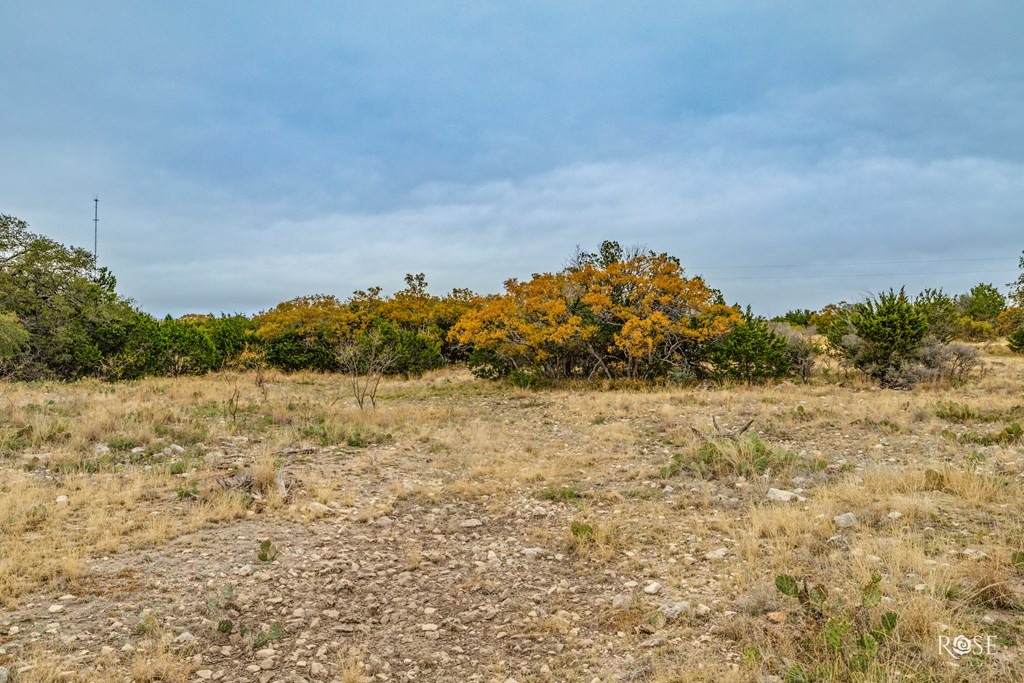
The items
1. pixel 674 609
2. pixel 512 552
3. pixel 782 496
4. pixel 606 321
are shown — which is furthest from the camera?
pixel 606 321

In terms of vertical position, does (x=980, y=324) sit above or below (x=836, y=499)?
above

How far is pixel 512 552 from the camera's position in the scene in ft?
17.6

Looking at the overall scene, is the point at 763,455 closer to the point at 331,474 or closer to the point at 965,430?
the point at 965,430

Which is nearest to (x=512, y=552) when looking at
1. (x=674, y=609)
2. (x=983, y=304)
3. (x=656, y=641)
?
(x=674, y=609)

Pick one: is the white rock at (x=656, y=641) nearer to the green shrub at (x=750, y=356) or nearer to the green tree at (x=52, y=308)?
the green shrub at (x=750, y=356)

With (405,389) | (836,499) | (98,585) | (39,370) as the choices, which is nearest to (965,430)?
(836,499)

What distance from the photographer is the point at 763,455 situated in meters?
7.67

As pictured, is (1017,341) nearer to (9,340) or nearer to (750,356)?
(750,356)

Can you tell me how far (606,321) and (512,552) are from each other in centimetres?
1265

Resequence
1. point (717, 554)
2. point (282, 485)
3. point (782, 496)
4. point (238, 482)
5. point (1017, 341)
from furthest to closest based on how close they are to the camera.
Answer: point (1017, 341) → point (238, 482) → point (282, 485) → point (782, 496) → point (717, 554)

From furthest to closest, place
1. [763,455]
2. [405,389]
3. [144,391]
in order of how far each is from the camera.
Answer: [405,389] → [144,391] → [763,455]

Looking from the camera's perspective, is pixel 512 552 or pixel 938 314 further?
pixel 938 314

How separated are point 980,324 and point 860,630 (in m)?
30.1

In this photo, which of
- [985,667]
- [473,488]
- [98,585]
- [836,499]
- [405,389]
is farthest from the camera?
[405,389]
